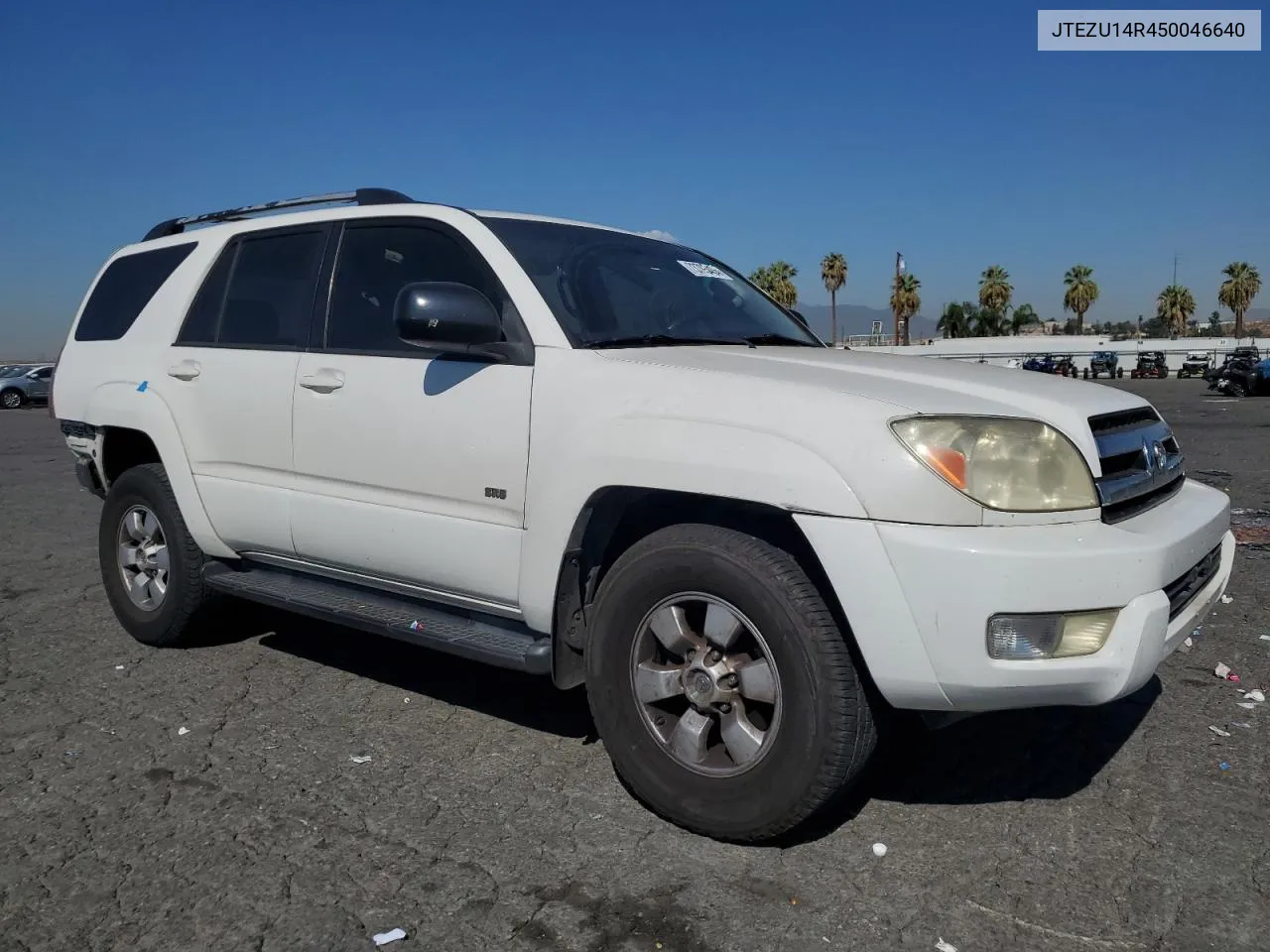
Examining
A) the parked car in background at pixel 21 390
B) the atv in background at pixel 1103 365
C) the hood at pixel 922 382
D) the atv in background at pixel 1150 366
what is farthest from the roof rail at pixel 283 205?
the atv in background at pixel 1150 366

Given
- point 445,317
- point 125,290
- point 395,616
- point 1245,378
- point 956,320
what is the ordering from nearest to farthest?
1. point 445,317
2. point 395,616
3. point 125,290
4. point 1245,378
5. point 956,320

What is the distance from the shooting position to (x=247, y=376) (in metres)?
4.17

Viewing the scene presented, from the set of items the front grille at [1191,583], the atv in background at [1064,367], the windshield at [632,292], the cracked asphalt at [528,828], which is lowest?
the cracked asphalt at [528,828]

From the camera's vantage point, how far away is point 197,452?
4383 mm

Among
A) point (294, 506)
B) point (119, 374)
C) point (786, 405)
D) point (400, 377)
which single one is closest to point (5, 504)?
point (119, 374)

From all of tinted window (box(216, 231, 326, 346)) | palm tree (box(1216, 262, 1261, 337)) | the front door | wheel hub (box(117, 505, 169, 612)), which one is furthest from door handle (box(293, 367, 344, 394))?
palm tree (box(1216, 262, 1261, 337))

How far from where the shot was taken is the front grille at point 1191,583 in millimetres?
2846

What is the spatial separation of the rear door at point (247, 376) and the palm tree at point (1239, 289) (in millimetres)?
95021

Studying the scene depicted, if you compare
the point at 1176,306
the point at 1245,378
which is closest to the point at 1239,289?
the point at 1176,306

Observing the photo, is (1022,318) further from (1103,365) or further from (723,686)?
(723,686)

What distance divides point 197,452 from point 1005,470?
3316 millimetres

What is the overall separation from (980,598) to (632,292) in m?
1.81

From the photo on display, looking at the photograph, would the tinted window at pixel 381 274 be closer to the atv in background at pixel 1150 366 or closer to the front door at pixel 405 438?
the front door at pixel 405 438

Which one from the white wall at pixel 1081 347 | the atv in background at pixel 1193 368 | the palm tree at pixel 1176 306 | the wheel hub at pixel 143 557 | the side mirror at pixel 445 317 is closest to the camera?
the side mirror at pixel 445 317
